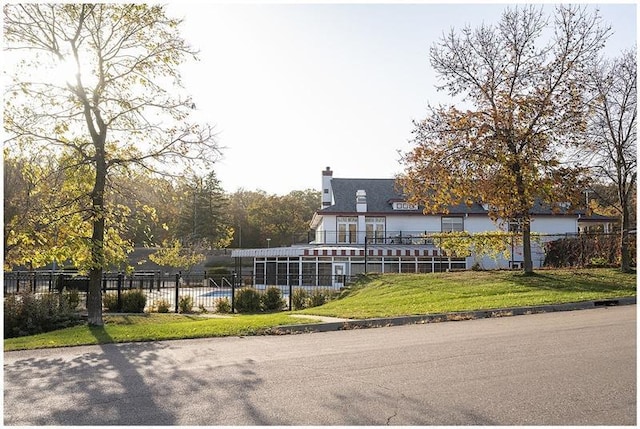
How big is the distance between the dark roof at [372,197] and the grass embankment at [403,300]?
21.1m

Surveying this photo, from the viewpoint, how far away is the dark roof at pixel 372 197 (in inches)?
1770

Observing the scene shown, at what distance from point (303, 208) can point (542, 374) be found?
222 feet

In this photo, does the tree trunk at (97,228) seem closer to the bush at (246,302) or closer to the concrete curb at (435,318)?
the concrete curb at (435,318)

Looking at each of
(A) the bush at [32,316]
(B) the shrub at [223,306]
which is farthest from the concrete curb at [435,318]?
(B) the shrub at [223,306]

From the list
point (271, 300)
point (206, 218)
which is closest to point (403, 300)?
point (271, 300)

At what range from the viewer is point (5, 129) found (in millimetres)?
14945

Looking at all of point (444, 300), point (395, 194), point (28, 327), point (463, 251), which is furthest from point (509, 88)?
point (395, 194)

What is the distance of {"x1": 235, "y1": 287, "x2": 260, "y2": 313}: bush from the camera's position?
21.9 m

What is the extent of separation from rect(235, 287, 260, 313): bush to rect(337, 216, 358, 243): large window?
22898 mm

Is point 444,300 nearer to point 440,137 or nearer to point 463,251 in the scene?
point 440,137

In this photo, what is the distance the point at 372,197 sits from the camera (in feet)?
152

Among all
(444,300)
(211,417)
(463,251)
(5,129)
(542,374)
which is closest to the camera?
(211,417)

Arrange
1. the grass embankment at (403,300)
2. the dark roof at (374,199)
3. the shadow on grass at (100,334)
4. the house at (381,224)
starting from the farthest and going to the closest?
the dark roof at (374,199), the house at (381,224), the grass embankment at (403,300), the shadow on grass at (100,334)

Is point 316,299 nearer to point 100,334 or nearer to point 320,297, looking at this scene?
point 320,297
